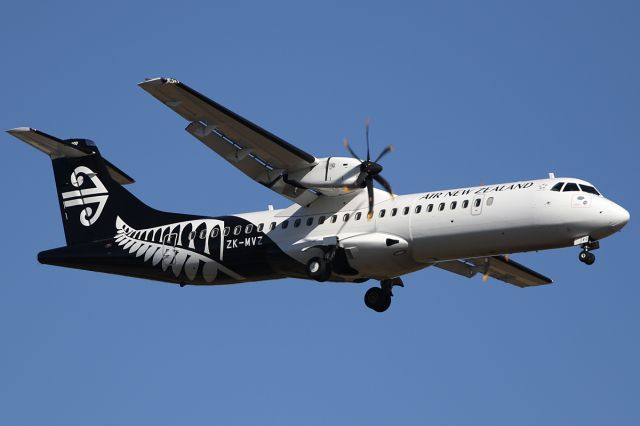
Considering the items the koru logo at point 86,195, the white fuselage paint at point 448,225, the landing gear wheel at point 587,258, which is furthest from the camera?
the koru logo at point 86,195

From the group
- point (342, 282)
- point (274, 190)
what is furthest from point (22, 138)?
point (342, 282)

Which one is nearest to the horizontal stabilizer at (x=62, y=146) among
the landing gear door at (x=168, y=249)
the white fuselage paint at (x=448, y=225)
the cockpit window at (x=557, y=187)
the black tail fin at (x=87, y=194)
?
the black tail fin at (x=87, y=194)

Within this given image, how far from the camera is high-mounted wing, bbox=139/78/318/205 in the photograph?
71.9 feet

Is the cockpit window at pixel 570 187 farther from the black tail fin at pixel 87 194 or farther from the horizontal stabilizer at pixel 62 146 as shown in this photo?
the horizontal stabilizer at pixel 62 146

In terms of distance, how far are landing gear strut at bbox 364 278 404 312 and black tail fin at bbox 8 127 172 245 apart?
17.4 ft

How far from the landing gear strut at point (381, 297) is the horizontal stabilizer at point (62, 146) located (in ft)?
23.1

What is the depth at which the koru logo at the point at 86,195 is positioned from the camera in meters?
26.1

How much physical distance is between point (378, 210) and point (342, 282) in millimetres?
1830

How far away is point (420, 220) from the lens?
72.7 ft

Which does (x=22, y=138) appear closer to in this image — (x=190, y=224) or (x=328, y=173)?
(x=190, y=224)

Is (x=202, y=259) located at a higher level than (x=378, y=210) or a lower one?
lower

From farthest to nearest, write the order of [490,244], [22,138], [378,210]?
[22,138] < [378,210] < [490,244]

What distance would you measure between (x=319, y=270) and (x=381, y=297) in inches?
90.4

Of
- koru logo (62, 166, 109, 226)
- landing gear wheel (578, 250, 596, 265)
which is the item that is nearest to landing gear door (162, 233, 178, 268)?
koru logo (62, 166, 109, 226)
